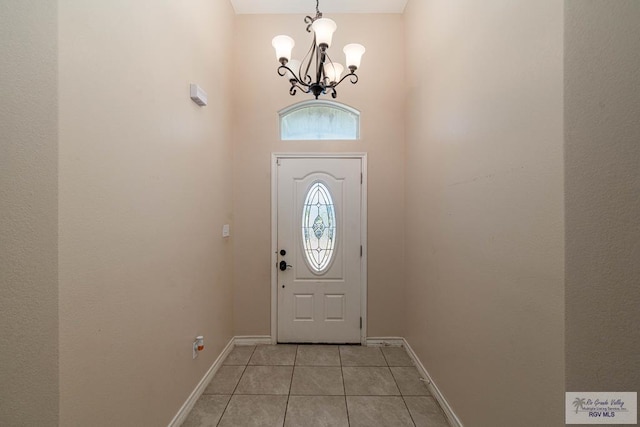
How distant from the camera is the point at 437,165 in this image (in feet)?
6.97

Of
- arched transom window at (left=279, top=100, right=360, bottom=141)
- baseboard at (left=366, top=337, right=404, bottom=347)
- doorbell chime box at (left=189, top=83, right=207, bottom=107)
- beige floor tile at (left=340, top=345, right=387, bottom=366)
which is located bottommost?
beige floor tile at (left=340, top=345, right=387, bottom=366)

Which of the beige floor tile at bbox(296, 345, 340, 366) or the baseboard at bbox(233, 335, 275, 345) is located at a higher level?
the baseboard at bbox(233, 335, 275, 345)

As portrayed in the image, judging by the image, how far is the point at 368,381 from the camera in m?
2.31

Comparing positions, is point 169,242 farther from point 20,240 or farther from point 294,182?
point 294,182

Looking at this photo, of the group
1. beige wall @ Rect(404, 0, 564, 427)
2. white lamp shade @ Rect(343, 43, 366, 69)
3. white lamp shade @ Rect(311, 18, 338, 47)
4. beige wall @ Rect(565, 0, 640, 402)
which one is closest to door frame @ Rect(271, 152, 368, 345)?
beige wall @ Rect(404, 0, 564, 427)

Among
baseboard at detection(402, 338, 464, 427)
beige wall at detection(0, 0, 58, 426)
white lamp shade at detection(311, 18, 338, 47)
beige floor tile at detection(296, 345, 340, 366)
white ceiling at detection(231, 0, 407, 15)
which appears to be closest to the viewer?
beige wall at detection(0, 0, 58, 426)

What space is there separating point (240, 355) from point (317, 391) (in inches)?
39.7

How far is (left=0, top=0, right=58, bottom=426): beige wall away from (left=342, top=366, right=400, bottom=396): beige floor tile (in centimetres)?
195

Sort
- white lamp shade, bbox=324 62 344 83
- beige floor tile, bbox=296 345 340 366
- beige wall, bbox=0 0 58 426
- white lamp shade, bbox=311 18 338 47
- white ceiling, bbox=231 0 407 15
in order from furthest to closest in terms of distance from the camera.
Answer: white ceiling, bbox=231 0 407 15 < beige floor tile, bbox=296 345 340 366 < white lamp shade, bbox=324 62 344 83 < white lamp shade, bbox=311 18 338 47 < beige wall, bbox=0 0 58 426

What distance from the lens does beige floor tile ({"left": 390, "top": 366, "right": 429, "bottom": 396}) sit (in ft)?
7.13

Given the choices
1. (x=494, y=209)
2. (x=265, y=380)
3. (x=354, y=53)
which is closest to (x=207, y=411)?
(x=265, y=380)

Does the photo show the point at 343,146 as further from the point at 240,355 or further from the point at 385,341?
the point at 240,355

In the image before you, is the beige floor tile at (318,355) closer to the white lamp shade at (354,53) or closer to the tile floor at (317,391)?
the tile floor at (317,391)

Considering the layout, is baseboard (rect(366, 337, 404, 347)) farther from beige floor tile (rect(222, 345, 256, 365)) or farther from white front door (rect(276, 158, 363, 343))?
beige floor tile (rect(222, 345, 256, 365))
